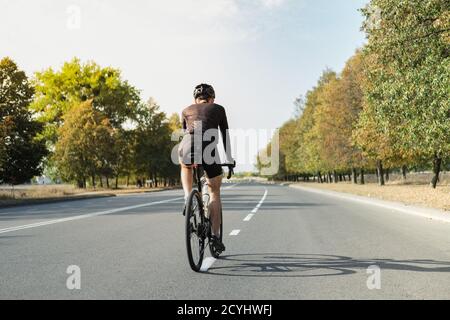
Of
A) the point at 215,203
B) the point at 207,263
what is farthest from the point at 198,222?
the point at 207,263

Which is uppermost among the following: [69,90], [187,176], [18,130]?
[69,90]

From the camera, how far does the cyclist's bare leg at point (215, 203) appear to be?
20.4 ft

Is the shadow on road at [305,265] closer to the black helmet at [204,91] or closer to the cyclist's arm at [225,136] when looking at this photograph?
the cyclist's arm at [225,136]

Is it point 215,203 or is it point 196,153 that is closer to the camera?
point 196,153

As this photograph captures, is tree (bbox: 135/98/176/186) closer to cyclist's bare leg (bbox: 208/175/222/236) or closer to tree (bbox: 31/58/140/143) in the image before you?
tree (bbox: 31/58/140/143)

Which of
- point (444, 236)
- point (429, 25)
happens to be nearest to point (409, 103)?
point (429, 25)

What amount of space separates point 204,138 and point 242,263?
171 centimetres

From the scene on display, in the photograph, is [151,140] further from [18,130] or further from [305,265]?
[305,265]

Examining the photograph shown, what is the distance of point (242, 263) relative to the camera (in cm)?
641

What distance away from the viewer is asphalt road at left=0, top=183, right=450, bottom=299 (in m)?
4.82

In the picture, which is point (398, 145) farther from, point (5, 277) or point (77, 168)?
point (77, 168)

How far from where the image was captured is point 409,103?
17.7m

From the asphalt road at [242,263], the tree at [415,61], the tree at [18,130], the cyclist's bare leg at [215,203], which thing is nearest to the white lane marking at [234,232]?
the asphalt road at [242,263]

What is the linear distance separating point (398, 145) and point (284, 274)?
823 inches
